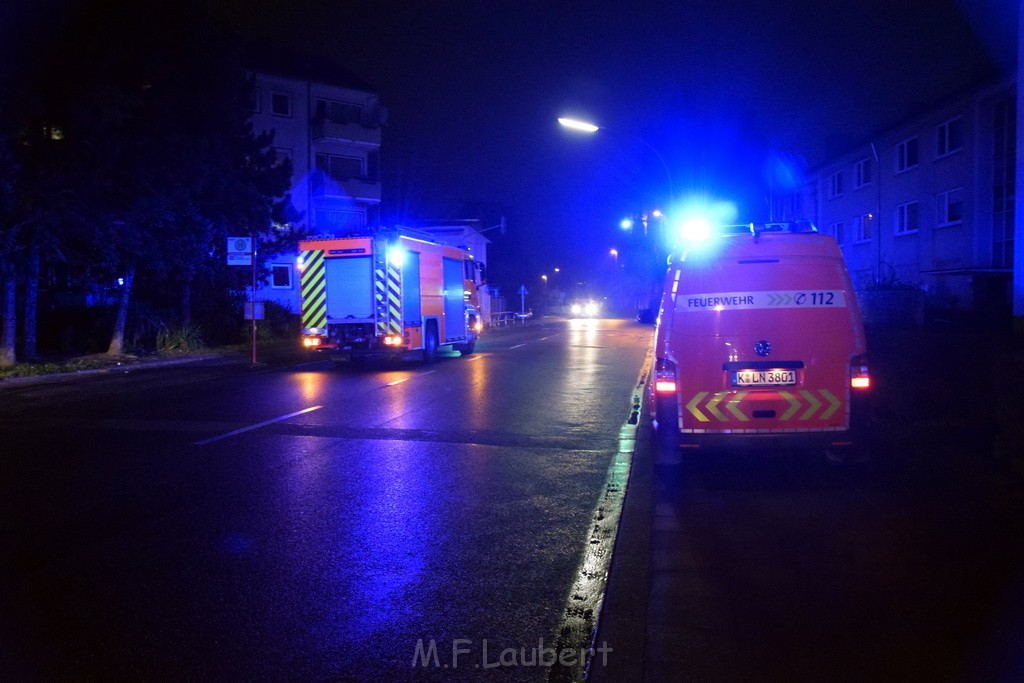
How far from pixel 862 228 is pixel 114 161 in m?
26.3

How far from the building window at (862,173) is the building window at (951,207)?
5942 mm

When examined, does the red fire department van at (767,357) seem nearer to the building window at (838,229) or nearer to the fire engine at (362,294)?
the fire engine at (362,294)

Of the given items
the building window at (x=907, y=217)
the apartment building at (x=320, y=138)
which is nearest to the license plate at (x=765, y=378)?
the building window at (x=907, y=217)

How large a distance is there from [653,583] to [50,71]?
66.8 feet

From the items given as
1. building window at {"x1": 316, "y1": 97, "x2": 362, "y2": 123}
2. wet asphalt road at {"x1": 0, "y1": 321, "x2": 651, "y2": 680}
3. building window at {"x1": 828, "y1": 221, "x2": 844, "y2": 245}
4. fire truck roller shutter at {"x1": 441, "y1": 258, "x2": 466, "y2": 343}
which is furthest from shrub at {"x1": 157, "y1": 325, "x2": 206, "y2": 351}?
building window at {"x1": 828, "y1": 221, "x2": 844, "y2": 245}

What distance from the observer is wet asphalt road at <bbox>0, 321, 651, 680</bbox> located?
4.07 metres

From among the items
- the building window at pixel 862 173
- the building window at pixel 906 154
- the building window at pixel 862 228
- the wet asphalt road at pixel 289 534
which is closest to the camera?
the wet asphalt road at pixel 289 534

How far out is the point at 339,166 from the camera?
150 ft

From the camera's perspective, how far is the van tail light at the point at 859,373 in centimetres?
731

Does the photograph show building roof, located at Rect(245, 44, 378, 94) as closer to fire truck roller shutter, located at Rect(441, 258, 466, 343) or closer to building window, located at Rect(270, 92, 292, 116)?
building window, located at Rect(270, 92, 292, 116)

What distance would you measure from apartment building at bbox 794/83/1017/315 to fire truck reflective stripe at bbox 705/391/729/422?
1405 cm

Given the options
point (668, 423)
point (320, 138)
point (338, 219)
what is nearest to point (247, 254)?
point (668, 423)

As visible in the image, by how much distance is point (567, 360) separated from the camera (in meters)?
21.6

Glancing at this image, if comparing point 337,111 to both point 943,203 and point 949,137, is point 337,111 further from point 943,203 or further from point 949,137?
point 943,203
